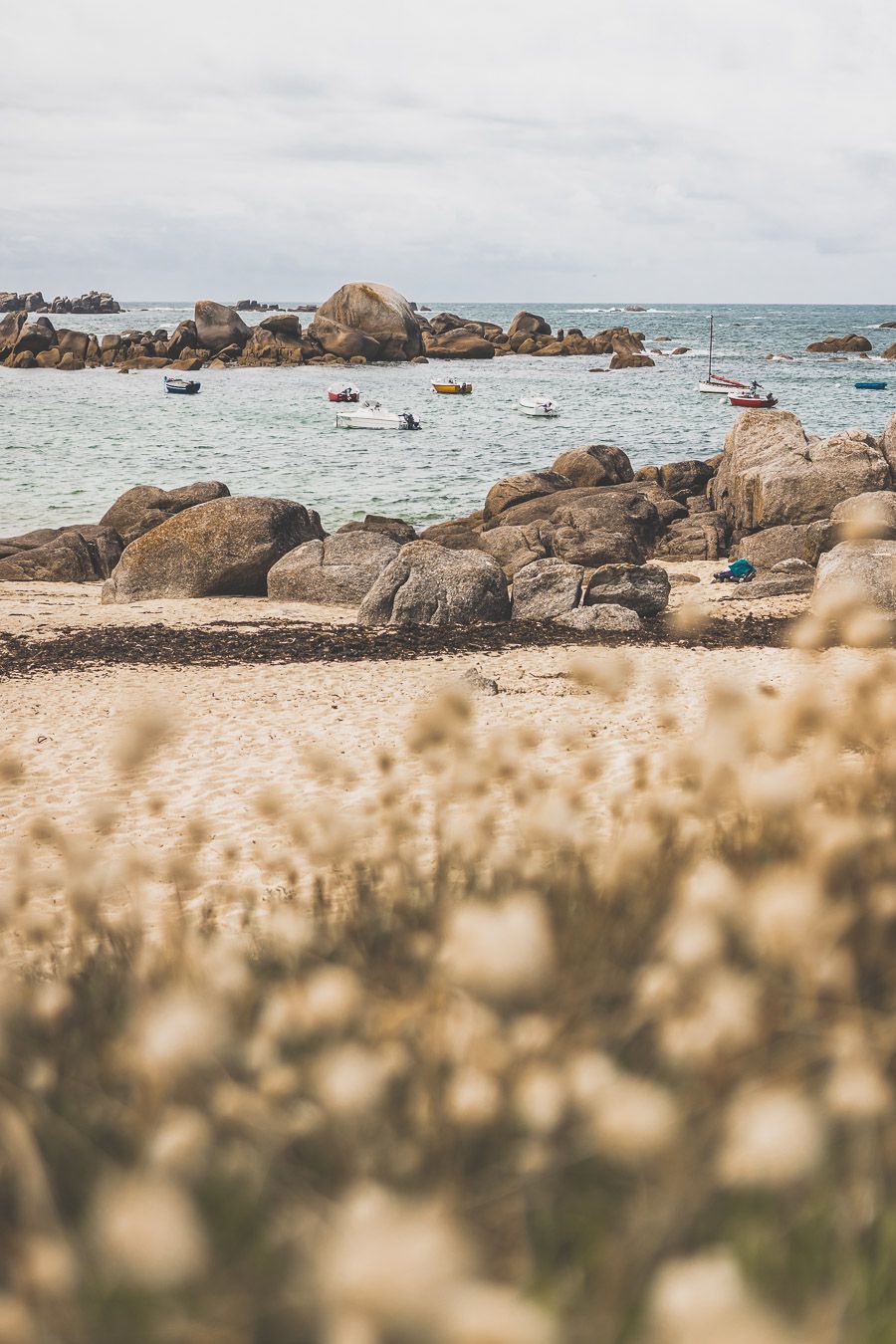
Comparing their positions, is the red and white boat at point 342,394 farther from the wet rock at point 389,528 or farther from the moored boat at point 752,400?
the wet rock at point 389,528

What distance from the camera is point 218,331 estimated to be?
272ft

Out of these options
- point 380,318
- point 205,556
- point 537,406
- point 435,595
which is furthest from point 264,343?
point 435,595

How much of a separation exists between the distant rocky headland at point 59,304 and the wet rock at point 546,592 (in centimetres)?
16313

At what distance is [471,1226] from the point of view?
1945 mm

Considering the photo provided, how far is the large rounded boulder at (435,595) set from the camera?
1491 centimetres

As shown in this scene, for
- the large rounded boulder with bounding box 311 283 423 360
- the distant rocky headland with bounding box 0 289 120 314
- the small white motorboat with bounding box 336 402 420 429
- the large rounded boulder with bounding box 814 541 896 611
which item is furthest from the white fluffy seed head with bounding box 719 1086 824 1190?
the distant rocky headland with bounding box 0 289 120 314

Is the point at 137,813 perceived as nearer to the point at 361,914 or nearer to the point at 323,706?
the point at 323,706

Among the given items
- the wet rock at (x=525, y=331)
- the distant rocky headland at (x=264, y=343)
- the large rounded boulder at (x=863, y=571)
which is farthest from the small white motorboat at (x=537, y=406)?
the wet rock at (x=525, y=331)

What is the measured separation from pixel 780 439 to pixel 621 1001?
20939mm

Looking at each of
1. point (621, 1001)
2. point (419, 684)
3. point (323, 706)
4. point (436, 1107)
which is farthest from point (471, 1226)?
point (419, 684)

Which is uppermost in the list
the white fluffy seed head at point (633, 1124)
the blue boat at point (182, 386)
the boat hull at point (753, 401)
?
the blue boat at point (182, 386)

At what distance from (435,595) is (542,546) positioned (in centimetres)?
506

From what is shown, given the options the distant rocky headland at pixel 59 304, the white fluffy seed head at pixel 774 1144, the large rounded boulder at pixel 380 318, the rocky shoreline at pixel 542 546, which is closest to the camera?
the white fluffy seed head at pixel 774 1144

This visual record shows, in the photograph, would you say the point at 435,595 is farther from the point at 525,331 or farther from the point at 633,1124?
the point at 525,331
